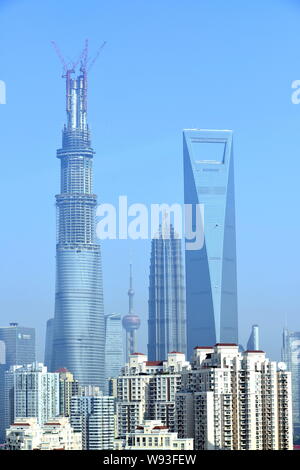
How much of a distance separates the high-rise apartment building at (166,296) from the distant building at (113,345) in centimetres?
81

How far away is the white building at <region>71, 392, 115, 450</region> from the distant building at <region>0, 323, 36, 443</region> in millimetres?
5093

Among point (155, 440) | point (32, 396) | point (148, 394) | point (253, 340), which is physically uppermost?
point (253, 340)

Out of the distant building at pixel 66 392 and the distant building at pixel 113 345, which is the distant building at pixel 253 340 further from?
the distant building at pixel 113 345

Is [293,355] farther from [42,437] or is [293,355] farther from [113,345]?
[113,345]

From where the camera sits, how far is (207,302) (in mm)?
23953

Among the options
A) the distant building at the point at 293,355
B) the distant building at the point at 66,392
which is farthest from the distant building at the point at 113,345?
the distant building at the point at 293,355

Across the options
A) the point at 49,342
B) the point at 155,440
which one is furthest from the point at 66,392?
the point at 49,342

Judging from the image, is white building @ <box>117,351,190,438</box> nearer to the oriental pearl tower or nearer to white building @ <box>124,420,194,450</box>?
white building @ <box>124,420,194,450</box>

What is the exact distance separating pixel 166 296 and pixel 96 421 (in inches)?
536

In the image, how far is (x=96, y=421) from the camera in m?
12.2

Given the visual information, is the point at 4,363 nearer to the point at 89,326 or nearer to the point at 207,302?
the point at 207,302

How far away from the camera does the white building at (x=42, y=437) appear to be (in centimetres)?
919

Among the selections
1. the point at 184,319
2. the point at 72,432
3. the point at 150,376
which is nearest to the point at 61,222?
the point at 184,319

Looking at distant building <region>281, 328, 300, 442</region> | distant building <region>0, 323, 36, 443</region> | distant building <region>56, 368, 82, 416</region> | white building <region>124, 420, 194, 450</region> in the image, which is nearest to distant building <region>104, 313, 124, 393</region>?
distant building <region>0, 323, 36, 443</region>
